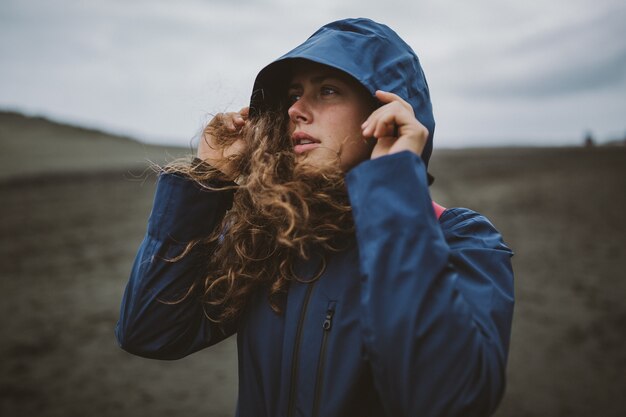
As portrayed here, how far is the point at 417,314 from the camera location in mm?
1112

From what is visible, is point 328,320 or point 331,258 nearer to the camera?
point 328,320

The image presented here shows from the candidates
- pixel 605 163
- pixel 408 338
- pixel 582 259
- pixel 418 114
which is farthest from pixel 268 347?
pixel 605 163

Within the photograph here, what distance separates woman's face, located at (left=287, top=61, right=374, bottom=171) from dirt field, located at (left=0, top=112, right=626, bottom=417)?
157 inches

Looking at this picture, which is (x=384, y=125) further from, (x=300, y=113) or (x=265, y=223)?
(x=265, y=223)

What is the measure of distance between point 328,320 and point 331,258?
24 cm

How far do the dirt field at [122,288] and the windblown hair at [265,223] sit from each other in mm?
3610

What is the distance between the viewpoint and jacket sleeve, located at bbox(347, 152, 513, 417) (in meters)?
1.12

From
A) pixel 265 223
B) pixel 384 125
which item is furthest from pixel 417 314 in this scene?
pixel 265 223

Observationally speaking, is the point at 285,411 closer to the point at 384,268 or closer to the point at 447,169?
the point at 384,268

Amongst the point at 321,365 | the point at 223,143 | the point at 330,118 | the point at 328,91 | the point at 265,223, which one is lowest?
the point at 321,365

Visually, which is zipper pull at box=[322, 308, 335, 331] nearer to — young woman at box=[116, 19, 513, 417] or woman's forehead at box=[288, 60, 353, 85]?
young woman at box=[116, 19, 513, 417]

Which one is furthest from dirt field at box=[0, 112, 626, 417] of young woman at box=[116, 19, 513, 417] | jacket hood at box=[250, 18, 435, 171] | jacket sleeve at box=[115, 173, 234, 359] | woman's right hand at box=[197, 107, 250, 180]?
jacket hood at box=[250, 18, 435, 171]

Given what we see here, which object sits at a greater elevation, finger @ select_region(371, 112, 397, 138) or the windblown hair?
finger @ select_region(371, 112, 397, 138)

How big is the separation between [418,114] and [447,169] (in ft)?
65.7
